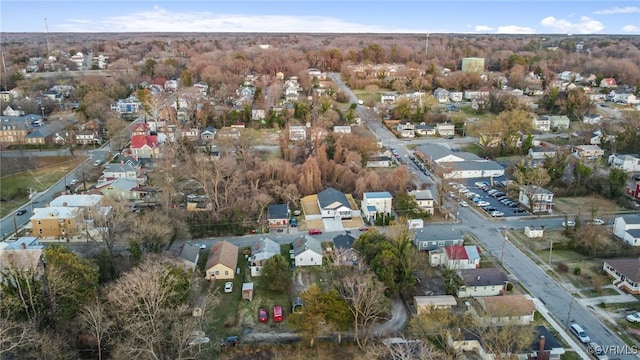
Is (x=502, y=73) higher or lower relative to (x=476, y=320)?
higher

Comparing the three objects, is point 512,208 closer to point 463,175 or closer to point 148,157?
point 463,175

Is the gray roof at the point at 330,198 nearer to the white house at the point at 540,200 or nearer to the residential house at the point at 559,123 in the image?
the white house at the point at 540,200

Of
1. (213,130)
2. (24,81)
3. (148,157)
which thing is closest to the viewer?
(148,157)

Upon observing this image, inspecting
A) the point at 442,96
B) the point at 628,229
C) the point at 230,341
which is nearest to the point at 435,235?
the point at 628,229

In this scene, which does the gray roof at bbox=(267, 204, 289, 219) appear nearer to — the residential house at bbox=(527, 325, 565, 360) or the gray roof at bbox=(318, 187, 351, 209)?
the gray roof at bbox=(318, 187, 351, 209)

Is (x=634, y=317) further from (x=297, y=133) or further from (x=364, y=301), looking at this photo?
(x=297, y=133)

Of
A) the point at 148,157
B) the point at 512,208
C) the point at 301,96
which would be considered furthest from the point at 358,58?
the point at 512,208

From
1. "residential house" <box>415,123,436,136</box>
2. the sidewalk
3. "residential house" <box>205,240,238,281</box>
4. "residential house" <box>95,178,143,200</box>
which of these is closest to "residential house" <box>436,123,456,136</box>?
"residential house" <box>415,123,436,136</box>
